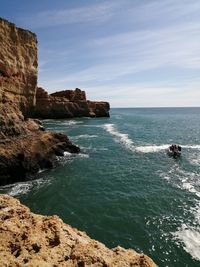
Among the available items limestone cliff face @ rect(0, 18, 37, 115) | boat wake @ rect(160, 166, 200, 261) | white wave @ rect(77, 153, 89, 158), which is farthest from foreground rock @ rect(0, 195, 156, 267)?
white wave @ rect(77, 153, 89, 158)

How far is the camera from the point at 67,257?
276 inches

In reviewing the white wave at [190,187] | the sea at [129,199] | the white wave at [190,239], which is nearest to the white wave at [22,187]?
the sea at [129,199]

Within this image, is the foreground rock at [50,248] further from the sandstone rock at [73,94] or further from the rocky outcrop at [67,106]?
the sandstone rock at [73,94]

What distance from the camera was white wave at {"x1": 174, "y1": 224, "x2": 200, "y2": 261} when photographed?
15.7 meters

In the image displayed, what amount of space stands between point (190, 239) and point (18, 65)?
29.6 meters

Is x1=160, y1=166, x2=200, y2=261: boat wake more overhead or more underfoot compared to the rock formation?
more underfoot

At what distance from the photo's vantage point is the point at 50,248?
24.2ft

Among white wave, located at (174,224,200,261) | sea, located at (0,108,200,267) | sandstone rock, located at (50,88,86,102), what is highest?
sandstone rock, located at (50,88,86,102)

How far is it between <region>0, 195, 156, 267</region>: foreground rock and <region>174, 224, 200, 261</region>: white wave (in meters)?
9.59

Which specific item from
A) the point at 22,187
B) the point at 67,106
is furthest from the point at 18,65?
the point at 67,106

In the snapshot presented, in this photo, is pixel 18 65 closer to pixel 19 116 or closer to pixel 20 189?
pixel 19 116

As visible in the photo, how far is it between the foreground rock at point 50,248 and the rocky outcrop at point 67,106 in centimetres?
8794

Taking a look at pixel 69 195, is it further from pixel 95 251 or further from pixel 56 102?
pixel 56 102

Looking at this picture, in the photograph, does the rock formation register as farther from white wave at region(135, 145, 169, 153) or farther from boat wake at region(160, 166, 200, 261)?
boat wake at region(160, 166, 200, 261)
